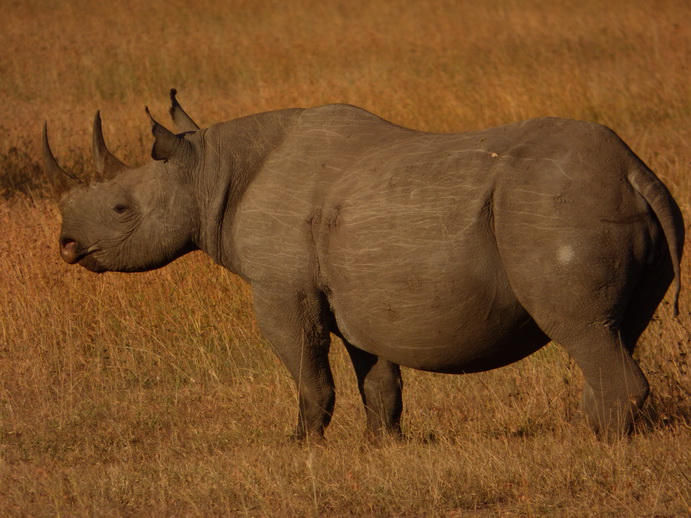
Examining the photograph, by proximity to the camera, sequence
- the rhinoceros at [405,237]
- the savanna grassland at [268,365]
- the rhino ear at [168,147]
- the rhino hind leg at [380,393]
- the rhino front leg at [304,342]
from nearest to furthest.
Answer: the rhinoceros at [405,237], the savanna grassland at [268,365], the rhino front leg at [304,342], the rhino ear at [168,147], the rhino hind leg at [380,393]

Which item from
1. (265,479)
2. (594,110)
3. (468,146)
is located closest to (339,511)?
(265,479)

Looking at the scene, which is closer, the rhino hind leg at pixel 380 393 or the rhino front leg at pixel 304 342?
the rhino front leg at pixel 304 342

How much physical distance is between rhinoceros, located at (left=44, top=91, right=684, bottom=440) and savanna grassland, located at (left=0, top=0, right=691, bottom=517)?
1.60 feet

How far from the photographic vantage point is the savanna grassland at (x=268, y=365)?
16.6 ft

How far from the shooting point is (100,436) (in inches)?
257

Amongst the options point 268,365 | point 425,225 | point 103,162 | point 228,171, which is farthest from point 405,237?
point 268,365

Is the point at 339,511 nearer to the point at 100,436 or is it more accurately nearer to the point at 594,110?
the point at 100,436

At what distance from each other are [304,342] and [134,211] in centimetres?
127

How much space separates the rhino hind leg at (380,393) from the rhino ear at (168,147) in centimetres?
141

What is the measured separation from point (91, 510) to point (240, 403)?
2.08 m

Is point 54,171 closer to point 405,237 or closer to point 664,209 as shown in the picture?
point 405,237

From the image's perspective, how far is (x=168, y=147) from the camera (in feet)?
19.9

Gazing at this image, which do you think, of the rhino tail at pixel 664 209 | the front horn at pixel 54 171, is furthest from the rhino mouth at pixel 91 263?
the rhino tail at pixel 664 209

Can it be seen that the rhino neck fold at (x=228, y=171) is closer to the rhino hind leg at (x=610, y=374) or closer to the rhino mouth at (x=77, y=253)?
the rhino mouth at (x=77, y=253)
